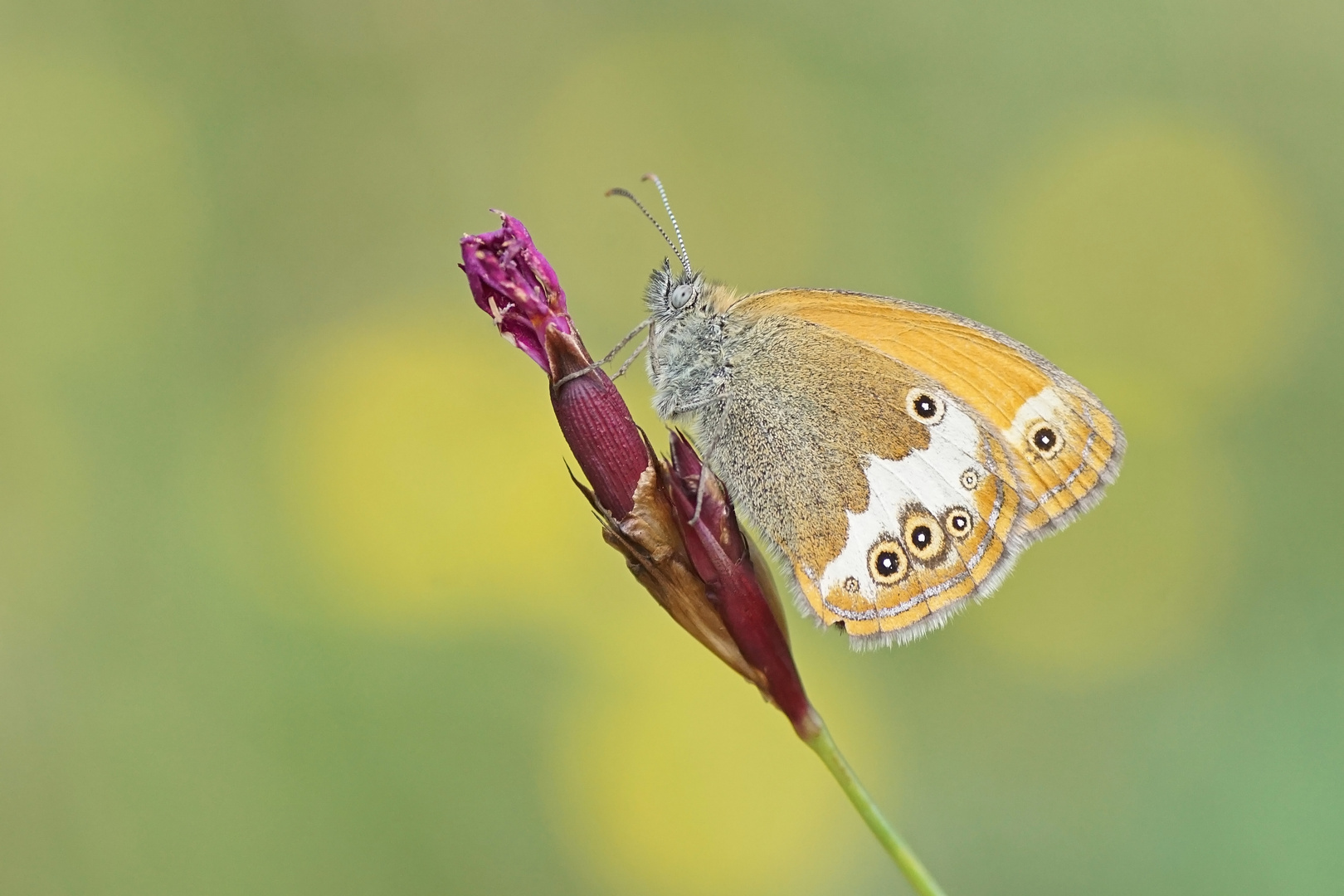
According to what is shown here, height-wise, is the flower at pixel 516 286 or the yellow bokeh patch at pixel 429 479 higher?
the yellow bokeh patch at pixel 429 479

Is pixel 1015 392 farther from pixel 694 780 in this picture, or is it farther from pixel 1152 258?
pixel 1152 258

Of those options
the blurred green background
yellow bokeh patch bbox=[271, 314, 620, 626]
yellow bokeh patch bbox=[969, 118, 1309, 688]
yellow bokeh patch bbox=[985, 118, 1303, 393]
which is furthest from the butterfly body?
yellow bokeh patch bbox=[985, 118, 1303, 393]

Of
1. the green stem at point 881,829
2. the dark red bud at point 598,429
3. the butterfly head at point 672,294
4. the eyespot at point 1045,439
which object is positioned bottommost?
the green stem at point 881,829

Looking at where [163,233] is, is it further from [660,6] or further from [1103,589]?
[1103,589]

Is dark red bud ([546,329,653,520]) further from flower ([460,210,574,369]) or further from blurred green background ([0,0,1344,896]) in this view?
→ blurred green background ([0,0,1344,896])

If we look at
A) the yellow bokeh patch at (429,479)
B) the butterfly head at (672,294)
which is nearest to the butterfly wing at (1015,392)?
the butterfly head at (672,294)

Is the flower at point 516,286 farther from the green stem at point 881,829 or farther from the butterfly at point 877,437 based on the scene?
the green stem at point 881,829
